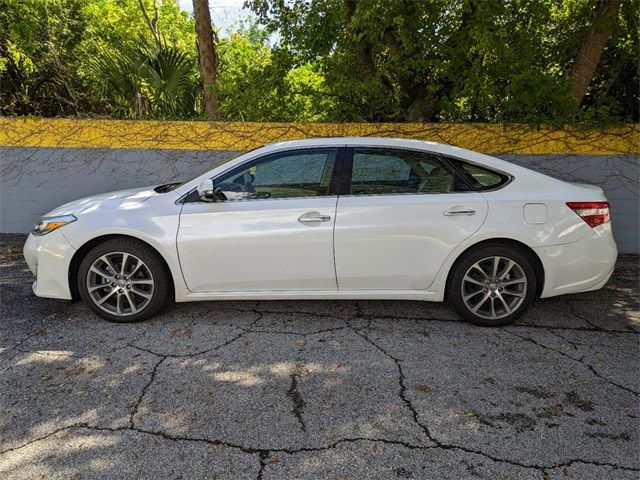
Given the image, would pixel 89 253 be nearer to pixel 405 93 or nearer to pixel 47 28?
pixel 405 93

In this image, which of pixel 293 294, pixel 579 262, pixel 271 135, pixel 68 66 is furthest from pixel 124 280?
pixel 68 66

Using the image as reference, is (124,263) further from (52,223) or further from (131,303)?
(52,223)

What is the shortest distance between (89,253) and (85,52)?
596 cm

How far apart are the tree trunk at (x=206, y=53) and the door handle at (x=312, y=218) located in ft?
13.5

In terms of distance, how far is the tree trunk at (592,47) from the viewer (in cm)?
608

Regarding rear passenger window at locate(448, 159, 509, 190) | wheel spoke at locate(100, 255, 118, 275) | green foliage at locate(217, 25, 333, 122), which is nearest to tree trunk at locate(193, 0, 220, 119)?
green foliage at locate(217, 25, 333, 122)

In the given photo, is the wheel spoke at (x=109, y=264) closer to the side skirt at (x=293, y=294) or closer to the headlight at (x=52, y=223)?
the headlight at (x=52, y=223)

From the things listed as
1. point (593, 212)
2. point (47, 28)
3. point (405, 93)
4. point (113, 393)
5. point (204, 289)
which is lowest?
point (113, 393)

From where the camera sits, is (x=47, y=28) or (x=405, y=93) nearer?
(x=405, y=93)

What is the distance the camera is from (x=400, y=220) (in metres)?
3.84

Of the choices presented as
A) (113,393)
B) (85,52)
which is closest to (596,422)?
(113,393)

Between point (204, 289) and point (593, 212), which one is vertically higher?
point (593, 212)

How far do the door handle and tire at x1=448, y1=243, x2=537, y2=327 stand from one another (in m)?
1.12

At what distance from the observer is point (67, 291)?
400 centimetres
